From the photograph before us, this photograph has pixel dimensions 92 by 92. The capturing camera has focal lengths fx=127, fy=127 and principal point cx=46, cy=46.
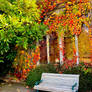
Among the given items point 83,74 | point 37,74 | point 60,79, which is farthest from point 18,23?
point 83,74

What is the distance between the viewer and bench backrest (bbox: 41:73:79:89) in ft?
15.6

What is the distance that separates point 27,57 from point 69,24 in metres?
3.10

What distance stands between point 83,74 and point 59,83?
3.73 feet

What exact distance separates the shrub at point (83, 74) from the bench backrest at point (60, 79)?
42 centimetres

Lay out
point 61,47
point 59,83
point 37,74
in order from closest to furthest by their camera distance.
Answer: point 59,83 < point 37,74 < point 61,47

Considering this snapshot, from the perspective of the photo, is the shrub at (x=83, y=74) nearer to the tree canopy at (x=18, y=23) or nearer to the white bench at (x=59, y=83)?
the white bench at (x=59, y=83)

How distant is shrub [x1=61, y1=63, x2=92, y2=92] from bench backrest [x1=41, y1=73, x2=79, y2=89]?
415 millimetres

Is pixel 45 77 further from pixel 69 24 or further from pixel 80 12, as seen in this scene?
pixel 80 12

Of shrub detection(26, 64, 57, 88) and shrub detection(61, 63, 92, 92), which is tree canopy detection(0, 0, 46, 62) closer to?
shrub detection(26, 64, 57, 88)

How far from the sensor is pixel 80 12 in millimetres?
6078

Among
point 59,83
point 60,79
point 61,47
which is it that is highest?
point 61,47

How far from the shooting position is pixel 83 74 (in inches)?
209

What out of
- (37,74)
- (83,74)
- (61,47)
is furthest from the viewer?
(61,47)

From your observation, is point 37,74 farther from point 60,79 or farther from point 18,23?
point 18,23
